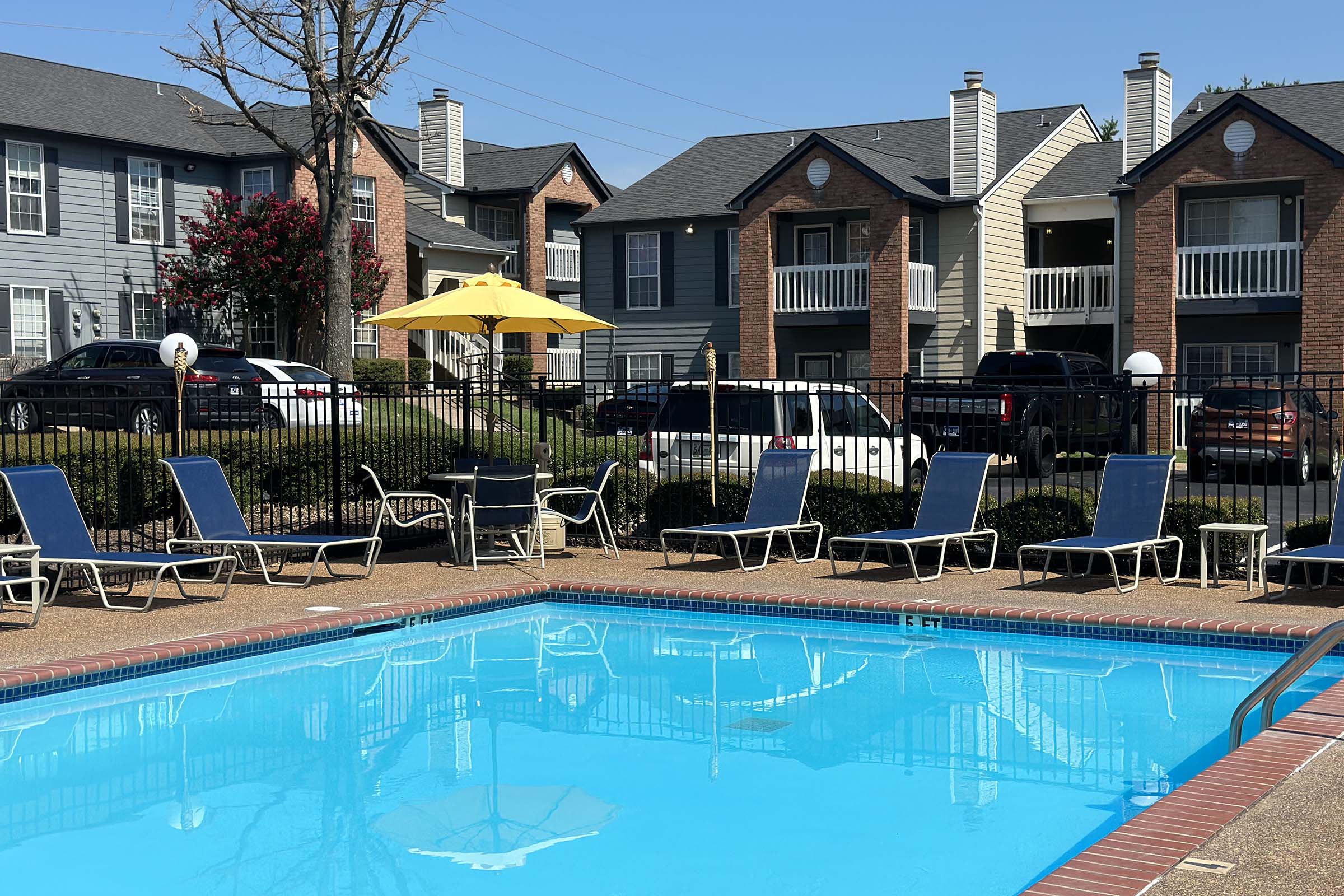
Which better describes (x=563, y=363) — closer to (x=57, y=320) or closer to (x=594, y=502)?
(x=57, y=320)

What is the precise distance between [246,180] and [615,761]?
2833cm

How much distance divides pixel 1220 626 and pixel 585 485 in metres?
7.11

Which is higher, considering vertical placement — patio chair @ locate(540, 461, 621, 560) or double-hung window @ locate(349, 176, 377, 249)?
double-hung window @ locate(349, 176, 377, 249)

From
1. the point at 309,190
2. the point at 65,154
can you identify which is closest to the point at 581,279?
the point at 309,190

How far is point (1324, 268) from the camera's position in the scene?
27.2 meters

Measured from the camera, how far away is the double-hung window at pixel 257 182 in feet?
108

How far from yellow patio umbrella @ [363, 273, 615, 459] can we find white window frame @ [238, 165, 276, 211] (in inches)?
759

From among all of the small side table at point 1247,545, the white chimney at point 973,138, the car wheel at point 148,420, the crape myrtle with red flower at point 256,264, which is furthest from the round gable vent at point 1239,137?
the car wheel at point 148,420

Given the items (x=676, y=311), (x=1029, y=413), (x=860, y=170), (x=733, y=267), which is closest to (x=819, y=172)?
(x=860, y=170)

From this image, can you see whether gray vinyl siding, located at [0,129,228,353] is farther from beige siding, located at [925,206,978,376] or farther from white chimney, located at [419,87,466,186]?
beige siding, located at [925,206,978,376]

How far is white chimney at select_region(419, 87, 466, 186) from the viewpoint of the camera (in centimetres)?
4069

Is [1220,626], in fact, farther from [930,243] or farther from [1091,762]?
[930,243]

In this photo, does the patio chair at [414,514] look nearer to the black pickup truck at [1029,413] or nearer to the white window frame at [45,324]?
the black pickup truck at [1029,413]

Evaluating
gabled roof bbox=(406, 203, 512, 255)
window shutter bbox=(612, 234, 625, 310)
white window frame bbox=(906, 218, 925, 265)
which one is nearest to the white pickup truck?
white window frame bbox=(906, 218, 925, 265)
